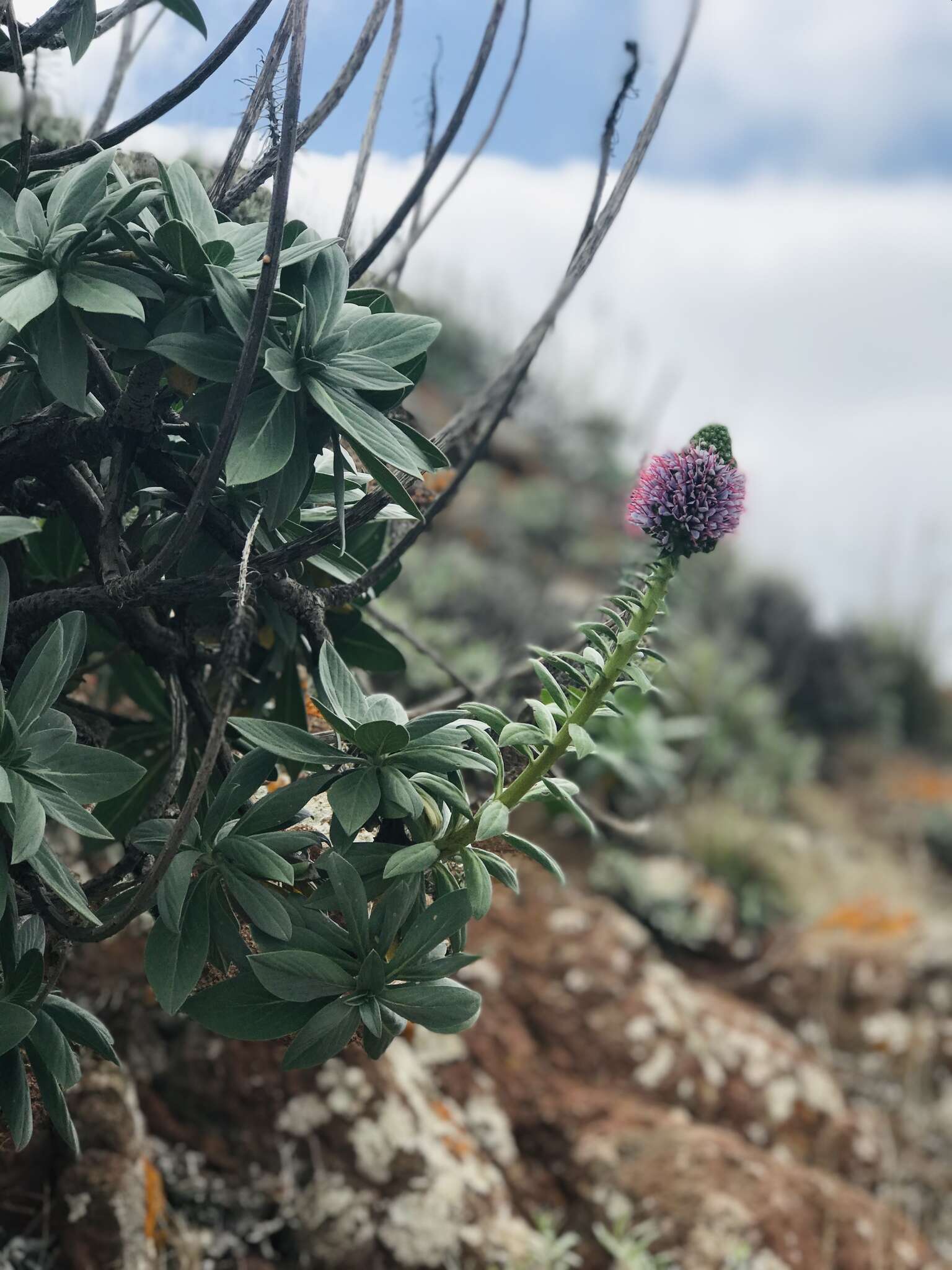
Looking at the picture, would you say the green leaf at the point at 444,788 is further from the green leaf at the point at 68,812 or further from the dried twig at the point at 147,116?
the dried twig at the point at 147,116

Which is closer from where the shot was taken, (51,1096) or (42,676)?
(42,676)

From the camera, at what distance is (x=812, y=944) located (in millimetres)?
4398

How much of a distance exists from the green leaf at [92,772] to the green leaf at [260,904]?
0.12 m

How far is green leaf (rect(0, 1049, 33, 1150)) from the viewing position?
1.00 m

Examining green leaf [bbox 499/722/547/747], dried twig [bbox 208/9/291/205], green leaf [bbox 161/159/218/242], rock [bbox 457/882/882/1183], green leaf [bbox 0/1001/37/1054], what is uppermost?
dried twig [bbox 208/9/291/205]

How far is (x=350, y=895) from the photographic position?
957 millimetres

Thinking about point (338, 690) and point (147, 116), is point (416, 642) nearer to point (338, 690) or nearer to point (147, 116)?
point (338, 690)

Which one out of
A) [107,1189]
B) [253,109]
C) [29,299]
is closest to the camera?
[29,299]

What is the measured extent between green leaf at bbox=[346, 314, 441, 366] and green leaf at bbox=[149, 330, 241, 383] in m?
0.10

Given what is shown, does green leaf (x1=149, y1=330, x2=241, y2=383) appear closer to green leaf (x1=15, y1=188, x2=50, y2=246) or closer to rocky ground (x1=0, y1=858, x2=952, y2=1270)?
green leaf (x1=15, y1=188, x2=50, y2=246)

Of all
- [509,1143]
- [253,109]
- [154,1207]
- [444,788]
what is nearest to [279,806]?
[444,788]

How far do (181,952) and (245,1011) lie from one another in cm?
8

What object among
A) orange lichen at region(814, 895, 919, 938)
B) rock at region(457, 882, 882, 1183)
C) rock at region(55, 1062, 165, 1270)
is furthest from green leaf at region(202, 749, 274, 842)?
orange lichen at region(814, 895, 919, 938)

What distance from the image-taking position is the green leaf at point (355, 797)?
0.92 metres
